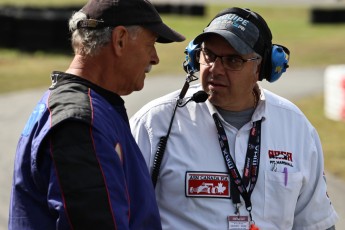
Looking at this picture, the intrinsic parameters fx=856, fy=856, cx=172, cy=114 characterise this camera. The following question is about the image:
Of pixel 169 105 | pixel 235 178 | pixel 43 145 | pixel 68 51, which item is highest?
pixel 43 145

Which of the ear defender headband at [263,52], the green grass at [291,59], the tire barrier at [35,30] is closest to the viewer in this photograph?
the ear defender headband at [263,52]

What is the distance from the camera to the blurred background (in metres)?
12.5

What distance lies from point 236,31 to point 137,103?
35.4 ft

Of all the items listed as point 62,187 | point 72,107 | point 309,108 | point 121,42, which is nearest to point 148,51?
point 121,42

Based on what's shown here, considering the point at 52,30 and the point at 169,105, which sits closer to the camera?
the point at 169,105

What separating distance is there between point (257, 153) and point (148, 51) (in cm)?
118

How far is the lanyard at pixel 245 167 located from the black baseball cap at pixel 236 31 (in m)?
0.37

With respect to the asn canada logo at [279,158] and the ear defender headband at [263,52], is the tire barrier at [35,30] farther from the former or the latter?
the asn canada logo at [279,158]

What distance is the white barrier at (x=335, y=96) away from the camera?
46.4 feet

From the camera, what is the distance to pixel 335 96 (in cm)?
1437

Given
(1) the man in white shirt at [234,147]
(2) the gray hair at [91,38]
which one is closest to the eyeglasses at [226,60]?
(1) the man in white shirt at [234,147]

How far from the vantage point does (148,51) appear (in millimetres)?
3303

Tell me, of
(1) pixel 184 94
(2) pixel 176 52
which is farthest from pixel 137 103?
(1) pixel 184 94

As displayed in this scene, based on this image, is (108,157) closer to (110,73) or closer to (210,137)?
(110,73)
